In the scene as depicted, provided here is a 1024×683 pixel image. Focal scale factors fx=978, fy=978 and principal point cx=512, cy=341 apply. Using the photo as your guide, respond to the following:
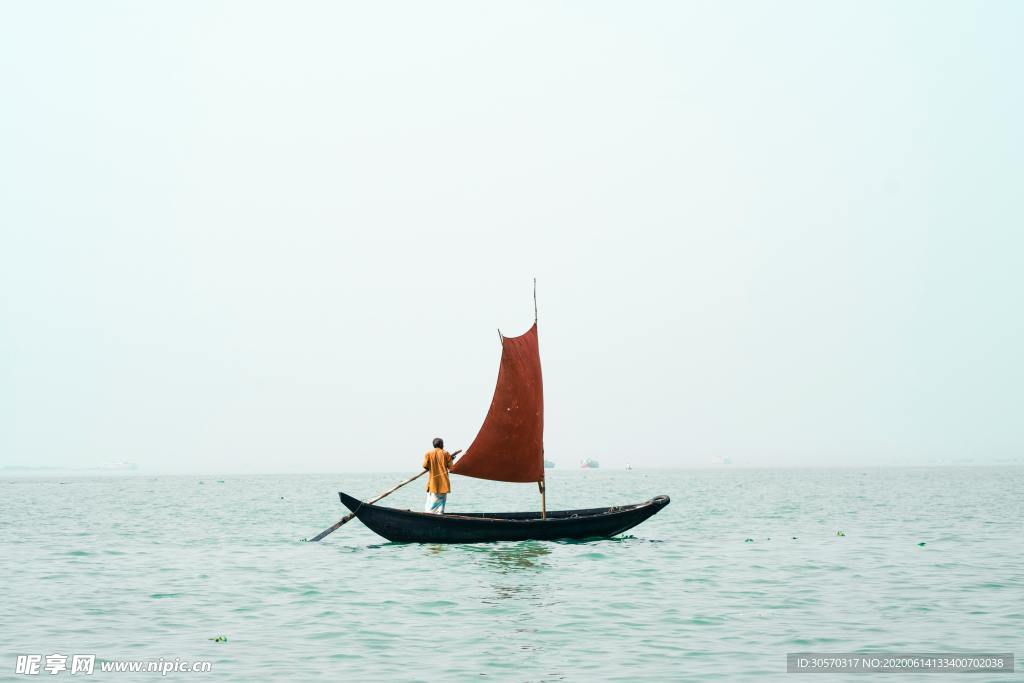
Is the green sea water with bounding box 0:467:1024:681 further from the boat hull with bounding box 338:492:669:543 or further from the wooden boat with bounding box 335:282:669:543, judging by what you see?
the wooden boat with bounding box 335:282:669:543

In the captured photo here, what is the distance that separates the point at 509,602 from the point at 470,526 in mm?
9753

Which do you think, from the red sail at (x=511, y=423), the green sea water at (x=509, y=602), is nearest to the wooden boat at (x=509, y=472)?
the red sail at (x=511, y=423)

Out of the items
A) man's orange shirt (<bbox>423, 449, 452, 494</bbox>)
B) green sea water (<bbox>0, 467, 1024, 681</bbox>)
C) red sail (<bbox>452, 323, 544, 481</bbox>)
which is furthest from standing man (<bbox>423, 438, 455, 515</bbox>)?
green sea water (<bbox>0, 467, 1024, 681</bbox>)

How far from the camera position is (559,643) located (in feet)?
54.7

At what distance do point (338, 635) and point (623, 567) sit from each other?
35.3ft

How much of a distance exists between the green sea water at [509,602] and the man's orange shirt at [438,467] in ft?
6.53

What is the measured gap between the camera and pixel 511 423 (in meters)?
31.3

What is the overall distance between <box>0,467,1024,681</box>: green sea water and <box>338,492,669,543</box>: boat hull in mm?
431

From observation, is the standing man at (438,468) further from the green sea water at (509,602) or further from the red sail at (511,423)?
the green sea water at (509,602)

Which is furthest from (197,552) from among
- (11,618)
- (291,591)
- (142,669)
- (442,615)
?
(142,669)

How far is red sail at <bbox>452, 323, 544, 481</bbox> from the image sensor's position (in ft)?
102

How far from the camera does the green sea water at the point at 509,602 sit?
15562 millimetres

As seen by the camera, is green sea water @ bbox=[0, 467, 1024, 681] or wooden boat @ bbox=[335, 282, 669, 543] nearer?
A: green sea water @ bbox=[0, 467, 1024, 681]

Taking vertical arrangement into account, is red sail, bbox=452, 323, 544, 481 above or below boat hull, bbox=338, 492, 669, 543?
above
